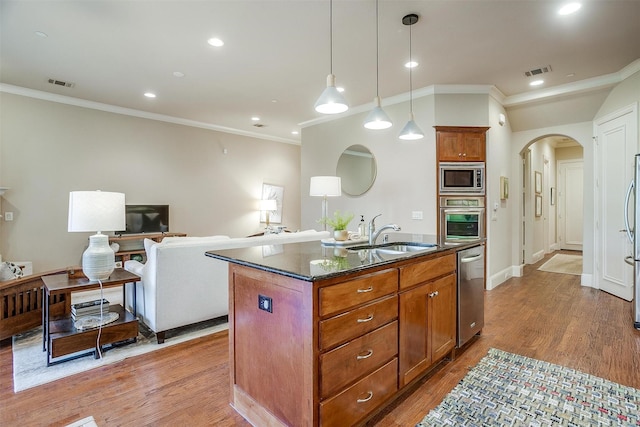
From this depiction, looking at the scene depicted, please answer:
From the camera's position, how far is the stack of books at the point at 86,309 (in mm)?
2758

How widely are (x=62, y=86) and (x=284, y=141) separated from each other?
4616 mm

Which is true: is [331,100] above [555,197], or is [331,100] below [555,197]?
above

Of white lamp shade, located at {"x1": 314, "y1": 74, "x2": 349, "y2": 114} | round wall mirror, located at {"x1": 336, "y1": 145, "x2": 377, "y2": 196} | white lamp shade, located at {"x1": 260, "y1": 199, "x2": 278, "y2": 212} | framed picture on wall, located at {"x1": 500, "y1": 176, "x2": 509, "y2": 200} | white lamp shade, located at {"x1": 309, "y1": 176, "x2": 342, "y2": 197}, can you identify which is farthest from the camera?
white lamp shade, located at {"x1": 260, "y1": 199, "x2": 278, "y2": 212}

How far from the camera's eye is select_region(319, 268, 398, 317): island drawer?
1493 mm

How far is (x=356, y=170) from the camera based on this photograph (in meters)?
5.69

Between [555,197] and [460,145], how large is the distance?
19.5ft

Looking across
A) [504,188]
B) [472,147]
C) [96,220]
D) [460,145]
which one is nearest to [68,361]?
[96,220]

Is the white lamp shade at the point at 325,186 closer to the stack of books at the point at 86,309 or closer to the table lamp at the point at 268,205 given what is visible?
the stack of books at the point at 86,309

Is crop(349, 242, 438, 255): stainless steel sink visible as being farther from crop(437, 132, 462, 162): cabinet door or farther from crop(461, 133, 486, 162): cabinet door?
crop(461, 133, 486, 162): cabinet door

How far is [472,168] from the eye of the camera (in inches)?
185

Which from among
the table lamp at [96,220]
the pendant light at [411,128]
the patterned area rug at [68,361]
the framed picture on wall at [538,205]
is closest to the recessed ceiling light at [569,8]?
the pendant light at [411,128]

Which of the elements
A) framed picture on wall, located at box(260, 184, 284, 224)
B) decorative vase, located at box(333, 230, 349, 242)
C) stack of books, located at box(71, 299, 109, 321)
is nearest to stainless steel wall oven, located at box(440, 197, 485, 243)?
decorative vase, located at box(333, 230, 349, 242)

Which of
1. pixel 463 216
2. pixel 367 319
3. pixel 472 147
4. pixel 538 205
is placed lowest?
pixel 367 319

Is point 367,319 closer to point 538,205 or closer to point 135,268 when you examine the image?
point 135,268
